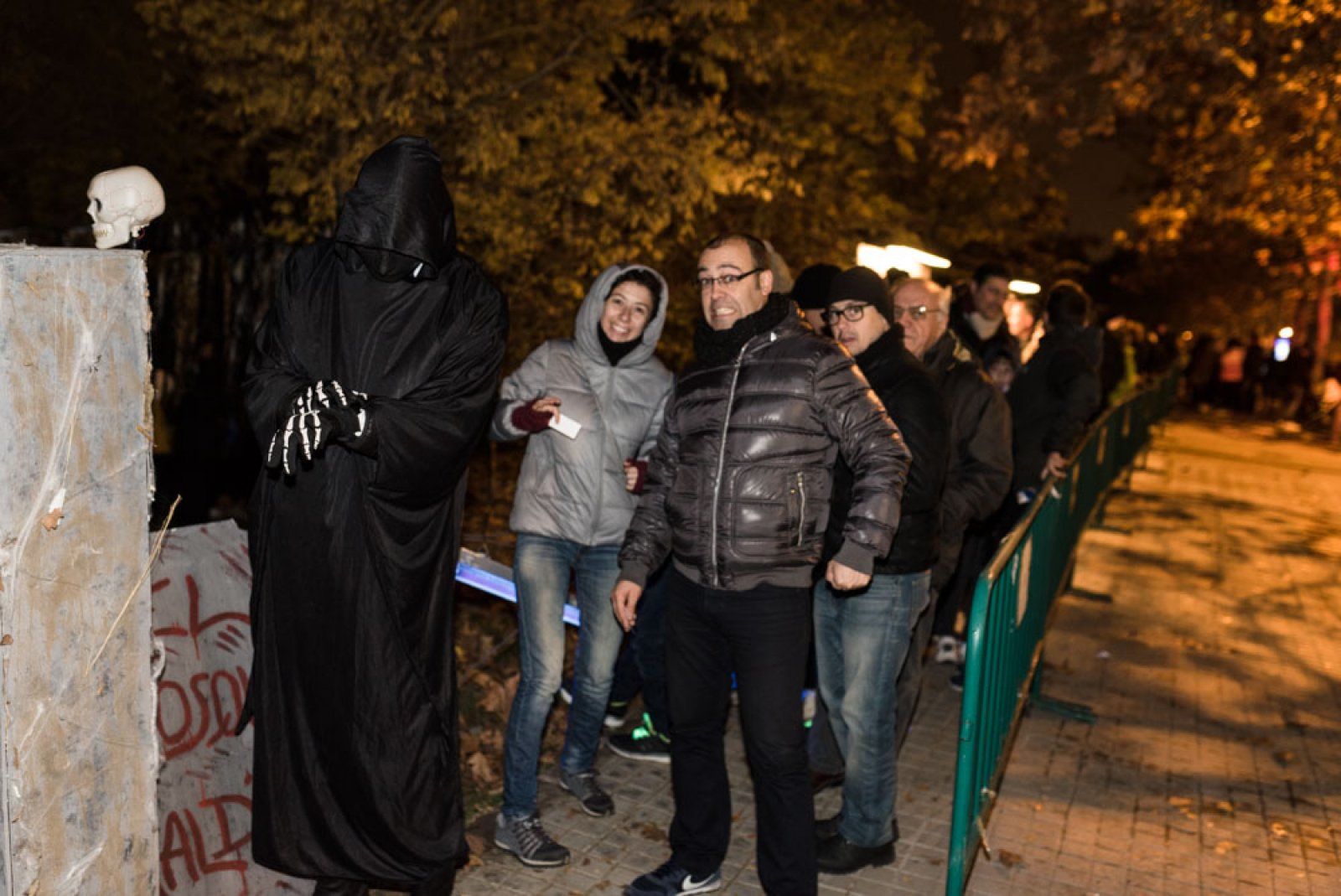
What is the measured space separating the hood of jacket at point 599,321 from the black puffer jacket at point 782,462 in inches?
32.4

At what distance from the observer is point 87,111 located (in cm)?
1686

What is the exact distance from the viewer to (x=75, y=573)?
3.00 metres

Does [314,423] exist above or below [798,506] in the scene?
above

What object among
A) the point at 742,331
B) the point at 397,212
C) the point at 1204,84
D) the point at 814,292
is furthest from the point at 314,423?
the point at 1204,84

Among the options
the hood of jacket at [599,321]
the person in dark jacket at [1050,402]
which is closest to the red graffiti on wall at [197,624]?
the hood of jacket at [599,321]

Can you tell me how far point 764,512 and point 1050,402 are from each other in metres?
4.96

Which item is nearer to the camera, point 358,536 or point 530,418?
point 358,536

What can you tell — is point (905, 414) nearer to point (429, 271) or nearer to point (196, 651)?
point (429, 271)

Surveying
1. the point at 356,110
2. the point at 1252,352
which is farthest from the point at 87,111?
the point at 1252,352

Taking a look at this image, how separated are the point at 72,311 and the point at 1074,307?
7.28 meters

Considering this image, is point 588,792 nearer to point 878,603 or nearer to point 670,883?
point 670,883

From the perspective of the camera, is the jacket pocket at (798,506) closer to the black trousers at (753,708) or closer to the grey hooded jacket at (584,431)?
the black trousers at (753,708)

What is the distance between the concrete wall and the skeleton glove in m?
0.33

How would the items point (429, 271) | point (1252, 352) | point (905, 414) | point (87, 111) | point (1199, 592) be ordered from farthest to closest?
1. point (1252, 352)
2. point (87, 111)
3. point (1199, 592)
4. point (905, 414)
5. point (429, 271)
